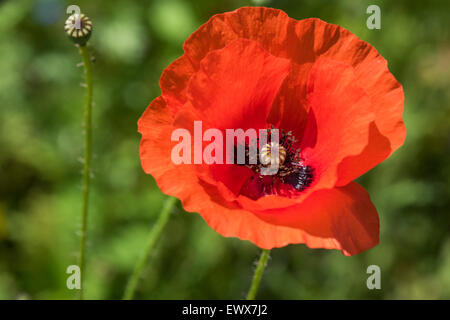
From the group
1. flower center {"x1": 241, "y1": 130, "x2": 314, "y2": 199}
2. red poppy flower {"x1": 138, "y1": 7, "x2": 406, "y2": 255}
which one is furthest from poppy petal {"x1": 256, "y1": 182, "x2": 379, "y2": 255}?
flower center {"x1": 241, "y1": 130, "x2": 314, "y2": 199}

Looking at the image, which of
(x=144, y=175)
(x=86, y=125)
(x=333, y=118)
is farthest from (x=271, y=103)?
(x=144, y=175)

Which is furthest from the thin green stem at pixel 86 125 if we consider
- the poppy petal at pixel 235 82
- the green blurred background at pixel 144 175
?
the green blurred background at pixel 144 175

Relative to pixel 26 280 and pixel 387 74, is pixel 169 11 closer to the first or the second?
pixel 26 280

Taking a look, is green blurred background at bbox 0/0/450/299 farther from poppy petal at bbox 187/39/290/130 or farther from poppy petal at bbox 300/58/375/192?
poppy petal at bbox 187/39/290/130

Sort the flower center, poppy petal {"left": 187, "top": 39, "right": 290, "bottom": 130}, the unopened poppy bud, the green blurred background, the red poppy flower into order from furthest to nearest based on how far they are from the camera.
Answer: the green blurred background, the flower center, the unopened poppy bud, poppy petal {"left": 187, "top": 39, "right": 290, "bottom": 130}, the red poppy flower

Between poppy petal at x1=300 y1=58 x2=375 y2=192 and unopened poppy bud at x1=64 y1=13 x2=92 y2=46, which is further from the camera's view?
unopened poppy bud at x1=64 y1=13 x2=92 y2=46
